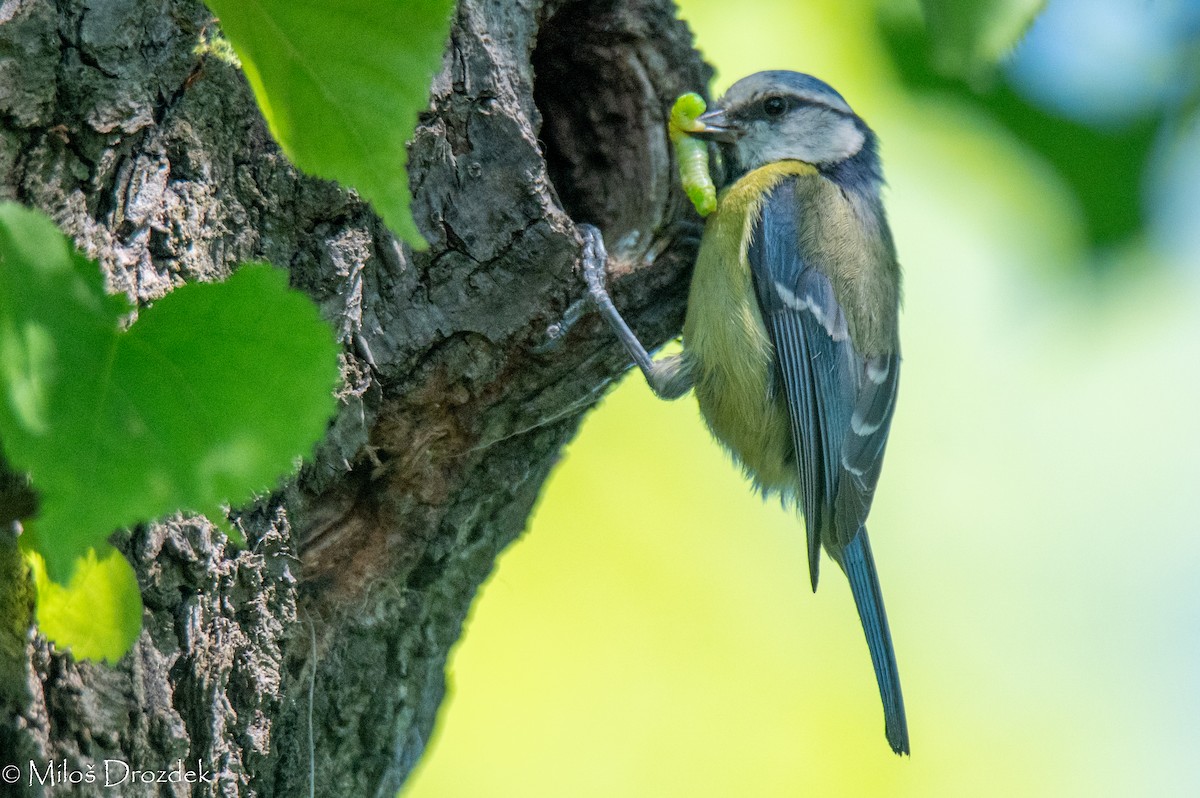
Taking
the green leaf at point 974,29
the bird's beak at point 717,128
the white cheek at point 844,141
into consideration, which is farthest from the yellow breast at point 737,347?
the green leaf at point 974,29

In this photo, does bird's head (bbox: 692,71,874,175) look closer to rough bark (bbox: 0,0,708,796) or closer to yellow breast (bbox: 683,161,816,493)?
yellow breast (bbox: 683,161,816,493)

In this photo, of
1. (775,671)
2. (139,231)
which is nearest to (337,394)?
(139,231)

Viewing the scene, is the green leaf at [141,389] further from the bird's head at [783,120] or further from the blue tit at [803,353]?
the bird's head at [783,120]

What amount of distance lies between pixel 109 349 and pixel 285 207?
102 centimetres

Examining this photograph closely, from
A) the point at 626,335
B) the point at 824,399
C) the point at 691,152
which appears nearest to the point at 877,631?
the point at 824,399

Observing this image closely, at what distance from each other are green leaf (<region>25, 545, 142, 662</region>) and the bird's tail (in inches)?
66.8

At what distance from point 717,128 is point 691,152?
0.13 metres

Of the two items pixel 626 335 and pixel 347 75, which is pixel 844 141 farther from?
pixel 347 75

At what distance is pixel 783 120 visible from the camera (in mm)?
2936

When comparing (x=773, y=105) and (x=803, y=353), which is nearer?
(x=803, y=353)

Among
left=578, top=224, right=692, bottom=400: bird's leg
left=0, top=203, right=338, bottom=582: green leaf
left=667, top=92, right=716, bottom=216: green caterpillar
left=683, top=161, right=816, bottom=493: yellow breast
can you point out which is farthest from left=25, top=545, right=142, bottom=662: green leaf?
left=667, top=92, right=716, bottom=216: green caterpillar

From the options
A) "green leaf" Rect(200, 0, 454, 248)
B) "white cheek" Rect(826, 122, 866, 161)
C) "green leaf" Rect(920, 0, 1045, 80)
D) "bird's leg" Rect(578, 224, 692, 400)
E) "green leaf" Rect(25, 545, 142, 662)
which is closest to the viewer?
"green leaf" Rect(200, 0, 454, 248)

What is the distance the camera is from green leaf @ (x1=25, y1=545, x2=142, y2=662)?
4.26 feet

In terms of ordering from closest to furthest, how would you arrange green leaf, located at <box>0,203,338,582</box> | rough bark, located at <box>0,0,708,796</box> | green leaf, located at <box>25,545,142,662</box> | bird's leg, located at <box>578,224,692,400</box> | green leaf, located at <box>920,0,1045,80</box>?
green leaf, located at <box>0,203,338,582</box>, green leaf, located at <box>920,0,1045,80</box>, green leaf, located at <box>25,545,142,662</box>, rough bark, located at <box>0,0,708,796</box>, bird's leg, located at <box>578,224,692,400</box>
